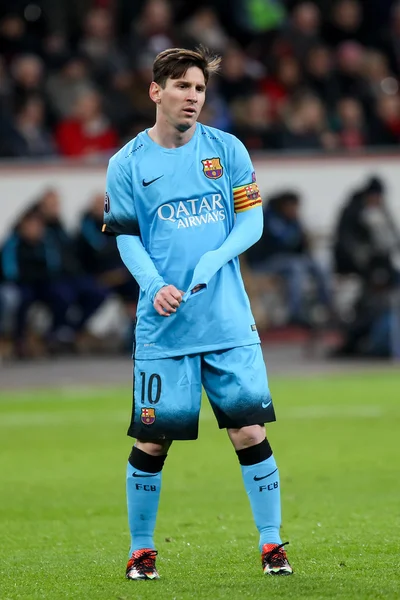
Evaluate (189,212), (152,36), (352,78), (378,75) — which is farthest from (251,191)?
(378,75)

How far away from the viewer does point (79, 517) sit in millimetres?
8367

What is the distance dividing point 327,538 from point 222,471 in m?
3.14

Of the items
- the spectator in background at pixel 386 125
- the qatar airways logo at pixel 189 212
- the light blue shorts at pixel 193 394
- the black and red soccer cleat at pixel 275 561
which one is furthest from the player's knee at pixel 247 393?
the spectator in background at pixel 386 125

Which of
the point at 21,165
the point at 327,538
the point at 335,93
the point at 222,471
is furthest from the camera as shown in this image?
the point at 335,93

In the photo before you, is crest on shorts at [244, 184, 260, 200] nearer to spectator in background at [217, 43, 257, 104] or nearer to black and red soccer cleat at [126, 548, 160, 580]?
black and red soccer cleat at [126, 548, 160, 580]

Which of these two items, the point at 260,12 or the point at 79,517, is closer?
the point at 79,517

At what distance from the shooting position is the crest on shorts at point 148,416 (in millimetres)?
6180

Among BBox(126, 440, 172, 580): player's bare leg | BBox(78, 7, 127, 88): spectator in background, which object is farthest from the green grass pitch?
BBox(78, 7, 127, 88): spectator in background

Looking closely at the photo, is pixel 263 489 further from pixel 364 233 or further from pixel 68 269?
pixel 364 233

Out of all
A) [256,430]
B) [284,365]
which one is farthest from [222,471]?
[284,365]

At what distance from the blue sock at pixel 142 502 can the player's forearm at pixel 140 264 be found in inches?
33.8

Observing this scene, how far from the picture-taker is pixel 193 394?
20.3 ft

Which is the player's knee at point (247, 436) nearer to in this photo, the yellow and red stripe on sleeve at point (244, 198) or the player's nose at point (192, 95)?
the yellow and red stripe on sleeve at point (244, 198)

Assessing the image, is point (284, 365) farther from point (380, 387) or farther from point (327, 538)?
point (327, 538)
